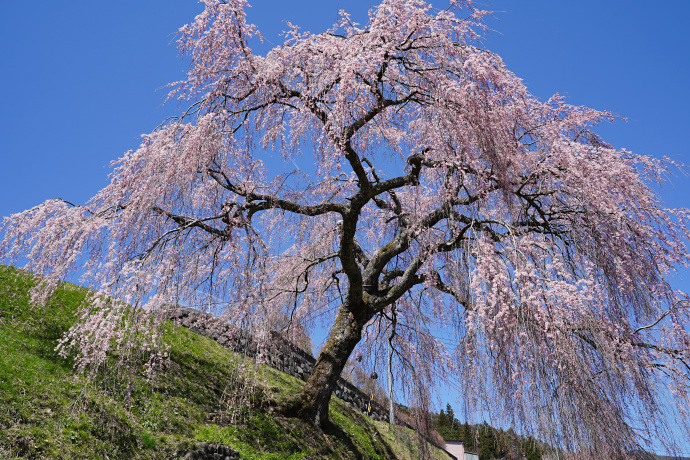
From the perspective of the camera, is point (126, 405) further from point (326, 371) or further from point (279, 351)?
point (279, 351)

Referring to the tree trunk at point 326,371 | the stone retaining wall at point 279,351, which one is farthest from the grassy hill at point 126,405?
the stone retaining wall at point 279,351

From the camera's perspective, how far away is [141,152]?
7090 mm

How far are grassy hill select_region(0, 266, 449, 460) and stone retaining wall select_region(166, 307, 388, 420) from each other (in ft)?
2.16

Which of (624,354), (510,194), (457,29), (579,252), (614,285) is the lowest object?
(624,354)

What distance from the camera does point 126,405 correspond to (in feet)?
21.9

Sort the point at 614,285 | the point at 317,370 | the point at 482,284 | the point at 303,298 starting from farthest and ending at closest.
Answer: the point at 303,298 < the point at 317,370 < the point at 614,285 < the point at 482,284

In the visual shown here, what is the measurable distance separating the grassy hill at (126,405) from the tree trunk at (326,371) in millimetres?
319

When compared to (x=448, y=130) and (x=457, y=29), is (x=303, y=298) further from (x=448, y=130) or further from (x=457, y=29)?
(x=457, y=29)

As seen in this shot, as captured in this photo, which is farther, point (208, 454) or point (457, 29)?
point (457, 29)

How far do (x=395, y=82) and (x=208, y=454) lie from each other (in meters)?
6.07

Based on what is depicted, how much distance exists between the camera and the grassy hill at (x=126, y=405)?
5570mm

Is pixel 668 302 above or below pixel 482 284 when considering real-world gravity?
above

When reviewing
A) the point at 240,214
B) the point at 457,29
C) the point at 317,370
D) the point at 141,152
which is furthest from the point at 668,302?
the point at 141,152

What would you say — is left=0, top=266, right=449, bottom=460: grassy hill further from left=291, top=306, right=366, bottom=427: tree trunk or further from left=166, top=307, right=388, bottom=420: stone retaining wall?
left=166, top=307, right=388, bottom=420: stone retaining wall
